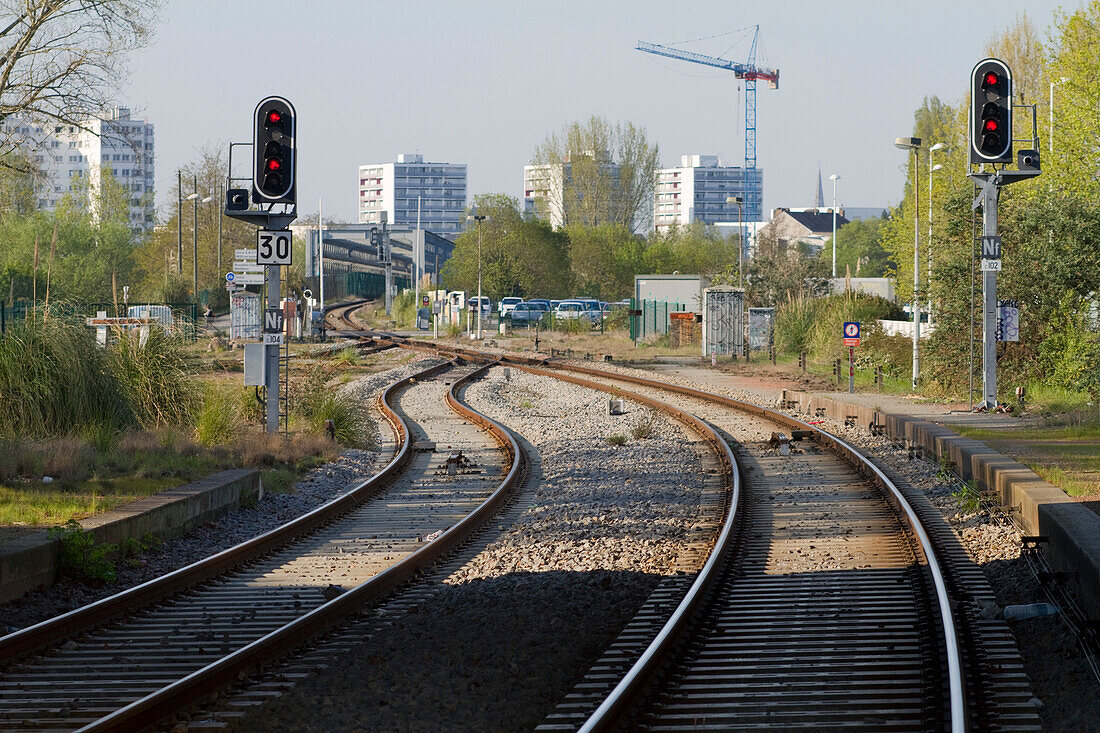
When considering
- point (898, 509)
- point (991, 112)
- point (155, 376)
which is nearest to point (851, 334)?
point (991, 112)

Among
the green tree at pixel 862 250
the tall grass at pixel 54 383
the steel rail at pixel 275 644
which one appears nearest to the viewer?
the steel rail at pixel 275 644

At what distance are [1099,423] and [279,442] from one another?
11730 millimetres

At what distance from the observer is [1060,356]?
23.5m

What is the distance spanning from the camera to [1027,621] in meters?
7.75

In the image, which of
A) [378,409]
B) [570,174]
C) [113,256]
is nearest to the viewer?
[378,409]

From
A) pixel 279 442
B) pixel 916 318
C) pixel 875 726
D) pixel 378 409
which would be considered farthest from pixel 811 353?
pixel 875 726

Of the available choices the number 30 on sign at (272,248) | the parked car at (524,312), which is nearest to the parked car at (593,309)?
the parked car at (524,312)

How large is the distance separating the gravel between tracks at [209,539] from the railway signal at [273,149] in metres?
3.67

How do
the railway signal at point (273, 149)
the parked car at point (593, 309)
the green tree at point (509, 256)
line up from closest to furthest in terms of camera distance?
the railway signal at point (273, 149)
the parked car at point (593, 309)
the green tree at point (509, 256)

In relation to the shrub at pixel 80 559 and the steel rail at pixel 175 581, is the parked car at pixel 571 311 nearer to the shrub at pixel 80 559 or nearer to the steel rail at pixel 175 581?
the steel rail at pixel 175 581

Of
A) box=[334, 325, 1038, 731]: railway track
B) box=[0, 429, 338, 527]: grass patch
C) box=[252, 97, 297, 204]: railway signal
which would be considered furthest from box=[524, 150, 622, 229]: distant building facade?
box=[334, 325, 1038, 731]: railway track

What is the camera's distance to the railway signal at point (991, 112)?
59.6ft

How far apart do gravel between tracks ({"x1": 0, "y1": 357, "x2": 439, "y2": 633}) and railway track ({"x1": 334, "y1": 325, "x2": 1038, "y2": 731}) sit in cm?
402

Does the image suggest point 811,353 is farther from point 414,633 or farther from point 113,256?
point 113,256
